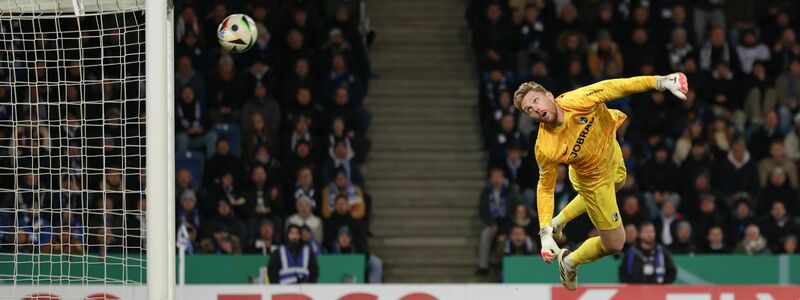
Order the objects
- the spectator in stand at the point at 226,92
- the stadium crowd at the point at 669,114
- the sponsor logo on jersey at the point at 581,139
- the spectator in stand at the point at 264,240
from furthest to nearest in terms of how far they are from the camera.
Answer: the spectator in stand at the point at 226,92 < the stadium crowd at the point at 669,114 < the spectator in stand at the point at 264,240 < the sponsor logo on jersey at the point at 581,139

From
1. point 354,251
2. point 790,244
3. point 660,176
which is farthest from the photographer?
point 660,176

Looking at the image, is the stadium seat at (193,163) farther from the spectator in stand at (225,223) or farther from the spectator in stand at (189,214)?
the spectator in stand at (225,223)

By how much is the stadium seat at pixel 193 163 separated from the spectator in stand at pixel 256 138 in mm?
528

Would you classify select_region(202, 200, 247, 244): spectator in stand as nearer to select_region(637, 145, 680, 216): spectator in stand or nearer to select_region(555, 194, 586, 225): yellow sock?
select_region(637, 145, 680, 216): spectator in stand

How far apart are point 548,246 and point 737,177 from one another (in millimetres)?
7744

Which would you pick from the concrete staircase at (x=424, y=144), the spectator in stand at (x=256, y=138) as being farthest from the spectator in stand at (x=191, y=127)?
the concrete staircase at (x=424, y=144)

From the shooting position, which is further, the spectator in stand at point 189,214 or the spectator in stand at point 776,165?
the spectator in stand at point 776,165

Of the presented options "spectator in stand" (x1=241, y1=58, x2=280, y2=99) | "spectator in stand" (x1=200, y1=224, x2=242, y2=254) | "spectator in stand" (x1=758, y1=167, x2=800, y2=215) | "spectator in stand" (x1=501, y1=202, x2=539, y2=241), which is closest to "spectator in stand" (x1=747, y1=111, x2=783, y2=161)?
"spectator in stand" (x1=758, y1=167, x2=800, y2=215)

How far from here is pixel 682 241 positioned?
59.4ft

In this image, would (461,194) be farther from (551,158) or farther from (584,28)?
(551,158)

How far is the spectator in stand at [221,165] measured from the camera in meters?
18.6

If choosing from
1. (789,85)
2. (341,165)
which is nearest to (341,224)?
(341,165)

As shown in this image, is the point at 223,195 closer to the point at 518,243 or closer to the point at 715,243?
the point at 518,243

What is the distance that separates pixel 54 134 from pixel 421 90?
21.3ft
